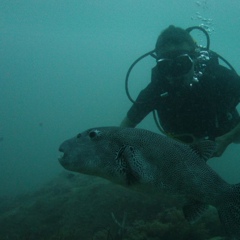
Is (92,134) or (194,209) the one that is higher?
(92,134)

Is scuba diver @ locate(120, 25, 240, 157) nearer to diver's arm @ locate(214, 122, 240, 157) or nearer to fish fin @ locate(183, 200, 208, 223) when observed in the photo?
diver's arm @ locate(214, 122, 240, 157)

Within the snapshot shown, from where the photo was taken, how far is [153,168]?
7.64 feet

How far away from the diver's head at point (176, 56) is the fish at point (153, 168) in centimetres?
292

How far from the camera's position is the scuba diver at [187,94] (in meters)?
5.26

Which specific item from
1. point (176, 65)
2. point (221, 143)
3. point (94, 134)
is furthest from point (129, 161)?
point (176, 65)

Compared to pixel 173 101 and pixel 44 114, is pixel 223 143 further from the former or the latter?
pixel 44 114

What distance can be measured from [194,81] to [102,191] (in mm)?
3861

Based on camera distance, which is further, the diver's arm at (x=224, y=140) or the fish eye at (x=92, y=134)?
the diver's arm at (x=224, y=140)

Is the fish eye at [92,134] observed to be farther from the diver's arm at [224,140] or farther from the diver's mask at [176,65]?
the diver's mask at [176,65]

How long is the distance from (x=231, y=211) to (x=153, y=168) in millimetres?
752

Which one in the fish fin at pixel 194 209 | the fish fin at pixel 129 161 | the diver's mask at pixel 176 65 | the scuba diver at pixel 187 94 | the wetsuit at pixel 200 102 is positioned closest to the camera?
the fish fin at pixel 129 161

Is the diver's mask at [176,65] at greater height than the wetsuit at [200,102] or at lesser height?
greater

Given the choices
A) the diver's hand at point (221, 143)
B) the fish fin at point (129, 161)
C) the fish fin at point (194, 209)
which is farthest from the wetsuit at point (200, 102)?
the fish fin at point (129, 161)

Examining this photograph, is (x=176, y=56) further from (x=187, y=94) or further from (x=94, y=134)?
(x=94, y=134)
